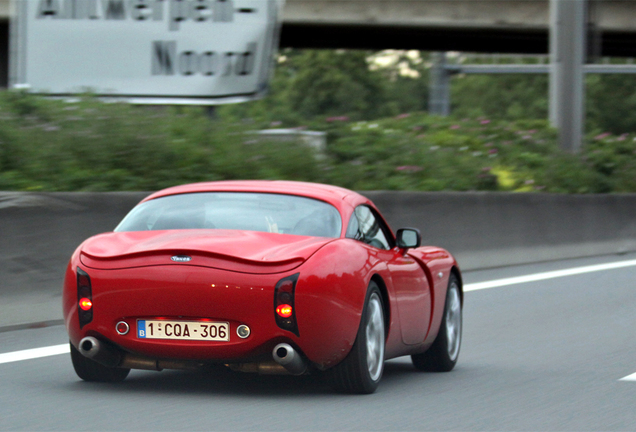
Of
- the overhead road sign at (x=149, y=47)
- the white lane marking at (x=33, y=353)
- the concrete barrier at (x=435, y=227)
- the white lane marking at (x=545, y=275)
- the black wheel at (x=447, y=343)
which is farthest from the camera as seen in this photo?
the overhead road sign at (x=149, y=47)

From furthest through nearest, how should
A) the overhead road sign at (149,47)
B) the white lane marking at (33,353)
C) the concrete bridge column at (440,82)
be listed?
1. the concrete bridge column at (440,82)
2. the overhead road sign at (149,47)
3. the white lane marking at (33,353)

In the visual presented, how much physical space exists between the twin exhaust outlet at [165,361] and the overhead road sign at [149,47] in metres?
13.3

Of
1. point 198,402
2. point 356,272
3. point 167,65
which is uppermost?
point 167,65

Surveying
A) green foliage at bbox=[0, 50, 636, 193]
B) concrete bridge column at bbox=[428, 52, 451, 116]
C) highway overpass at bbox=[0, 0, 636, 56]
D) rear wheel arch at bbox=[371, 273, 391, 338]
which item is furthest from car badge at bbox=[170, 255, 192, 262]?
concrete bridge column at bbox=[428, 52, 451, 116]

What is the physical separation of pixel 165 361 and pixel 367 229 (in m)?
1.77

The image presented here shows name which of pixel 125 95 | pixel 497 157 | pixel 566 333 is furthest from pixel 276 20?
pixel 566 333

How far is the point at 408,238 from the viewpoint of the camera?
7867 mm

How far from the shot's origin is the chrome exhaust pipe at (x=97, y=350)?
6496 mm

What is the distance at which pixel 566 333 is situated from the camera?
35.7ft

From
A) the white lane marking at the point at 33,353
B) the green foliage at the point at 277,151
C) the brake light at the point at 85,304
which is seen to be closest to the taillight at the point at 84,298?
the brake light at the point at 85,304

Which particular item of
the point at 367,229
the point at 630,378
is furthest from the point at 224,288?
the point at 630,378

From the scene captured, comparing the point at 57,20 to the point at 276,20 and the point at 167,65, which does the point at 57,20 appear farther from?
the point at 276,20

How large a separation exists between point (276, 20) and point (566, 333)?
35.1 feet

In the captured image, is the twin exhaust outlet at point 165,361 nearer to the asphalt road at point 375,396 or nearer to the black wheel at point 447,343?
the asphalt road at point 375,396
